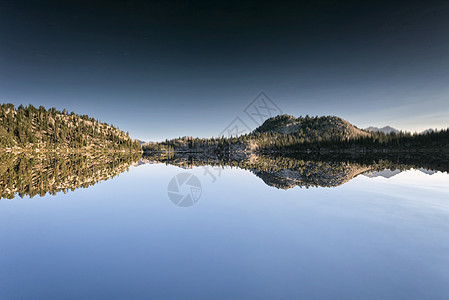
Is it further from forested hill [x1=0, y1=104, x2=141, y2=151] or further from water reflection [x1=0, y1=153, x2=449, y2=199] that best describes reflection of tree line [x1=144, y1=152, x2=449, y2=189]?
forested hill [x1=0, y1=104, x2=141, y2=151]

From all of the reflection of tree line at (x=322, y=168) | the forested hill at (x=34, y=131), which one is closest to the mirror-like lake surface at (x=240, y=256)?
the reflection of tree line at (x=322, y=168)

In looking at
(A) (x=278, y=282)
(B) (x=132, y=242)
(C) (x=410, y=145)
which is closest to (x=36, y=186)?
(B) (x=132, y=242)

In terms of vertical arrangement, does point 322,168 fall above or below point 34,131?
below

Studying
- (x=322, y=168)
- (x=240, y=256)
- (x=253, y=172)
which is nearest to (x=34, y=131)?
(x=253, y=172)

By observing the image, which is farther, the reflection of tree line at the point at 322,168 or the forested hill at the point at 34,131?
the forested hill at the point at 34,131

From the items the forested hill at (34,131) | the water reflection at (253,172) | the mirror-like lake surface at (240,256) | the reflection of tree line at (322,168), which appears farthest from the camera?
the forested hill at (34,131)

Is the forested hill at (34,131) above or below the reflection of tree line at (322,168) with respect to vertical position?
above

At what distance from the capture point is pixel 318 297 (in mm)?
5312

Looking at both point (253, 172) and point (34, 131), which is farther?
point (34, 131)

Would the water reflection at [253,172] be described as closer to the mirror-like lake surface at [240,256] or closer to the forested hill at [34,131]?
the mirror-like lake surface at [240,256]

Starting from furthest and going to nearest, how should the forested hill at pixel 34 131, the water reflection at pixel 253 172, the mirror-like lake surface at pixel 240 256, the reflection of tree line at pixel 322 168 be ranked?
the forested hill at pixel 34 131
the reflection of tree line at pixel 322 168
the water reflection at pixel 253 172
the mirror-like lake surface at pixel 240 256

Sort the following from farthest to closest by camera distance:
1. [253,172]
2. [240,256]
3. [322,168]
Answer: [322,168] < [253,172] < [240,256]

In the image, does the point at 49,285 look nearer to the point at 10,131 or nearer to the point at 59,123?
the point at 10,131

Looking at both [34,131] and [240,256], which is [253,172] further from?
[34,131]
